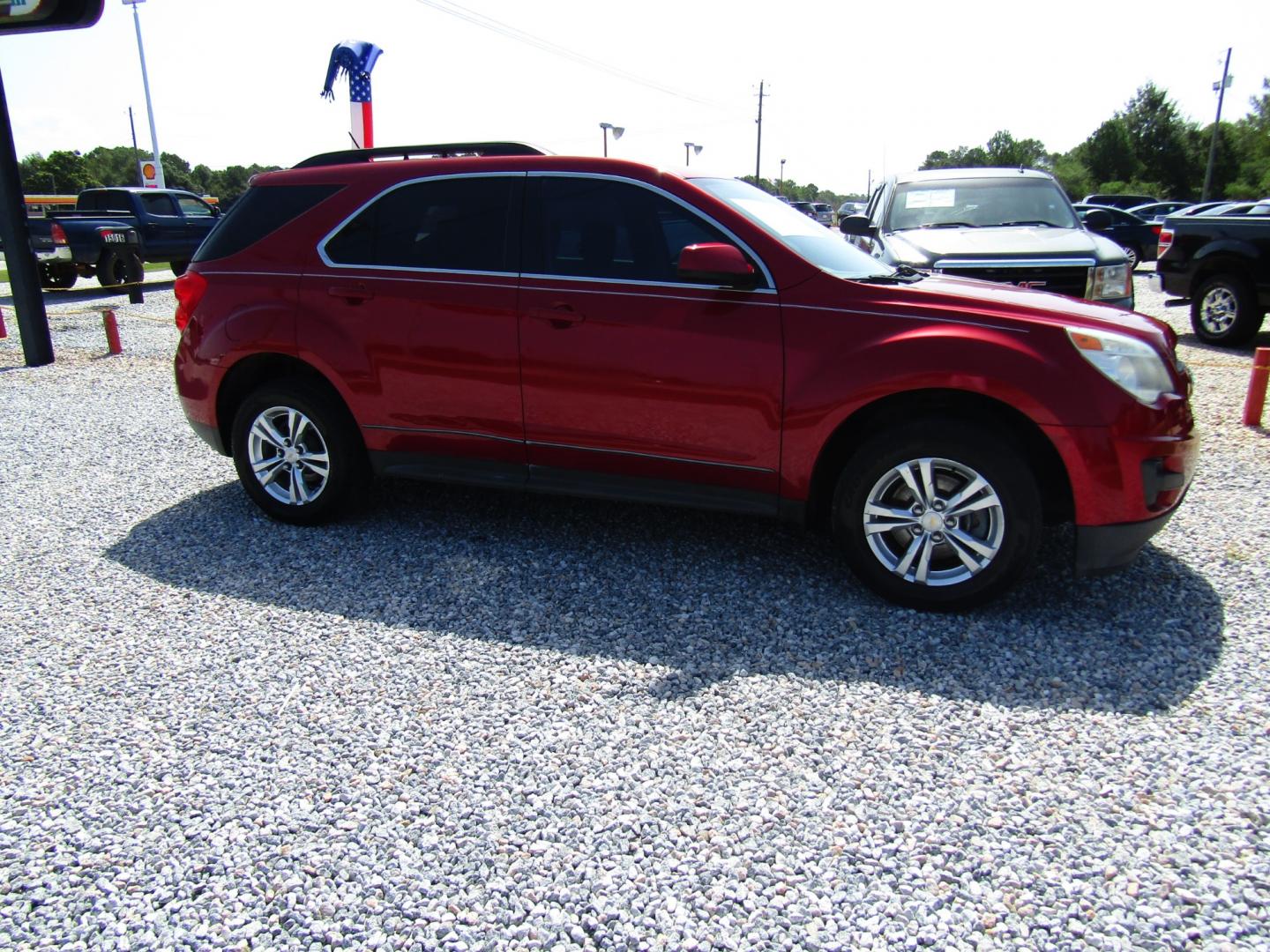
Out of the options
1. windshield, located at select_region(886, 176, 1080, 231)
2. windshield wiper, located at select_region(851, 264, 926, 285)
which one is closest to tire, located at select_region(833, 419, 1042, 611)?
windshield wiper, located at select_region(851, 264, 926, 285)

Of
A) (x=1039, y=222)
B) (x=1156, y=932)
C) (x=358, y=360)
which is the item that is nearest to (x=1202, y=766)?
(x=1156, y=932)

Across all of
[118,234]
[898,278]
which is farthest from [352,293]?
[118,234]

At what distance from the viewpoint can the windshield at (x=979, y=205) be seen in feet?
25.8

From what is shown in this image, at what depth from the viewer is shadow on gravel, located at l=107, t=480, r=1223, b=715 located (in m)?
3.37

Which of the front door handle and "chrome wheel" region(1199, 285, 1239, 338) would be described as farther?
"chrome wheel" region(1199, 285, 1239, 338)

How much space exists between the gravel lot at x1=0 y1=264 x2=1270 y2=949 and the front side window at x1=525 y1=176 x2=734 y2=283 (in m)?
1.40

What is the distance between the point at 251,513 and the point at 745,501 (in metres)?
2.95

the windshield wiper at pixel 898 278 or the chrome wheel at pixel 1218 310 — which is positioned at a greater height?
the windshield wiper at pixel 898 278

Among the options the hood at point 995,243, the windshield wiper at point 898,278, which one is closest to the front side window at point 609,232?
the windshield wiper at point 898,278

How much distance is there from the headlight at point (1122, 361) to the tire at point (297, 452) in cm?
347

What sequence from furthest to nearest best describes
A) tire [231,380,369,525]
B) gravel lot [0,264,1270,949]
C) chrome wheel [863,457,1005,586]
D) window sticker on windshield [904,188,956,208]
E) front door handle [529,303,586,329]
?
1. window sticker on windshield [904,188,956,208]
2. tire [231,380,369,525]
3. front door handle [529,303,586,329]
4. chrome wheel [863,457,1005,586]
5. gravel lot [0,264,1270,949]

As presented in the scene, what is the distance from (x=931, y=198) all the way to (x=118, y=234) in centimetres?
1384

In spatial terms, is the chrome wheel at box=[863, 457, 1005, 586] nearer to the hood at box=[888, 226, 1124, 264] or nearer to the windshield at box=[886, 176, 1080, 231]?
the hood at box=[888, 226, 1124, 264]

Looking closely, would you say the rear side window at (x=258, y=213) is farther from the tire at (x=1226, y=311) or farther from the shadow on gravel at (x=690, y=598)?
the tire at (x=1226, y=311)
